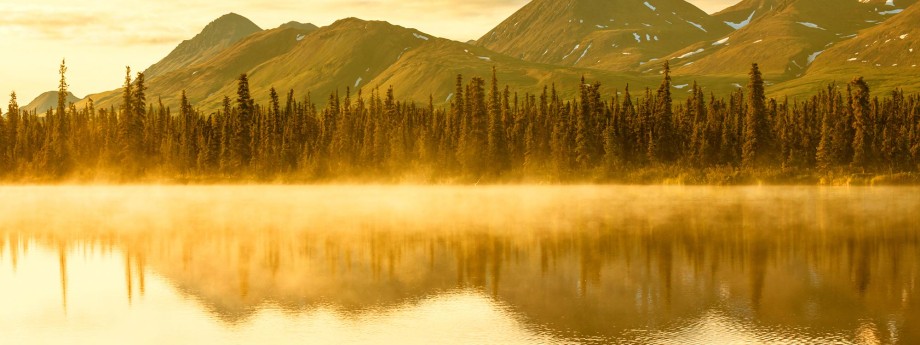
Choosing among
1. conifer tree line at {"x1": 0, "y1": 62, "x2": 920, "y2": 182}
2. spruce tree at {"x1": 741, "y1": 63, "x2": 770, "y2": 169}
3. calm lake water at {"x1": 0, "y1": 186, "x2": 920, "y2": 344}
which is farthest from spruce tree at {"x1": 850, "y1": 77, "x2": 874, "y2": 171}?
calm lake water at {"x1": 0, "y1": 186, "x2": 920, "y2": 344}

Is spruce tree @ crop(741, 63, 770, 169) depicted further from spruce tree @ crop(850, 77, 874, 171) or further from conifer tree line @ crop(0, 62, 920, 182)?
spruce tree @ crop(850, 77, 874, 171)

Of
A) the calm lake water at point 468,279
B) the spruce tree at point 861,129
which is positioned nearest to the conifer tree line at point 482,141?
the spruce tree at point 861,129

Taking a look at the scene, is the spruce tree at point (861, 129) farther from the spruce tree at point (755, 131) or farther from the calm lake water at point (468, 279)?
the calm lake water at point (468, 279)

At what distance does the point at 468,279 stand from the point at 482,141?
4282 inches

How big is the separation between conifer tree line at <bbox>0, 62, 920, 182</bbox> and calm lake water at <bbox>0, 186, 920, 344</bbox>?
68868 millimetres

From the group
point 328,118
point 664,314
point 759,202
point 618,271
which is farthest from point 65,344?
point 328,118

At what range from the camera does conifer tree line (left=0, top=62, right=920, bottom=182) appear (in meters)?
131

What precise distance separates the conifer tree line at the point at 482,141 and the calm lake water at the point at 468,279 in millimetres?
68868

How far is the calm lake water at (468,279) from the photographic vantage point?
78.6 ft

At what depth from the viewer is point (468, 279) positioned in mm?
33562

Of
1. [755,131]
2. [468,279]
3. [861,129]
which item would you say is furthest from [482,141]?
[468,279]

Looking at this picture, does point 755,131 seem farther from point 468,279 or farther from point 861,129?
point 468,279

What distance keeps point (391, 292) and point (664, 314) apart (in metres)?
9.82

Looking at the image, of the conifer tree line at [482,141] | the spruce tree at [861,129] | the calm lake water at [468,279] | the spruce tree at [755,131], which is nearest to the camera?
the calm lake water at [468,279]
